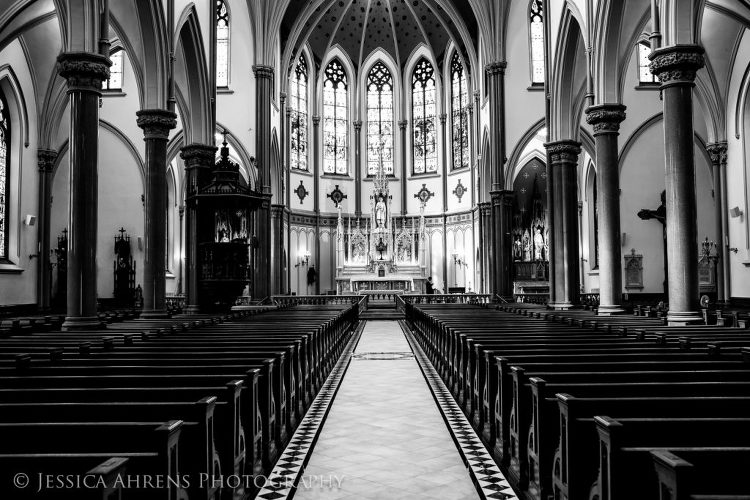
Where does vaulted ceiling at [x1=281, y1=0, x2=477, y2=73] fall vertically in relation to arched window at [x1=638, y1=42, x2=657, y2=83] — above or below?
above

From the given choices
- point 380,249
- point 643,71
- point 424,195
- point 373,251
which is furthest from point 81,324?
point 424,195

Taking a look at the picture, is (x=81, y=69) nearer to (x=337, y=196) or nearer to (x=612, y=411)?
(x=612, y=411)

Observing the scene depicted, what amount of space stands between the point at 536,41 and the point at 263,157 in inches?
541

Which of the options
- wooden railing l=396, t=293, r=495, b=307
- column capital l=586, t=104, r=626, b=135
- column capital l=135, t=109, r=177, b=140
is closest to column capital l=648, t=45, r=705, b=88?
column capital l=586, t=104, r=626, b=135

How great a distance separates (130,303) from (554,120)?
1748 centimetres

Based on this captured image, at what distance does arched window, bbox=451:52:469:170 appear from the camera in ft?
125

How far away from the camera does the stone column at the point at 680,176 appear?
448 inches

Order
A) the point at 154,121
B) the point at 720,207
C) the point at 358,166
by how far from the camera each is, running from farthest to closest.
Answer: the point at 358,166
the point at 720,207
the point at 154,121

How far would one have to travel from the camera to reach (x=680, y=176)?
11.6 meters

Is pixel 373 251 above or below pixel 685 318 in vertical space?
above

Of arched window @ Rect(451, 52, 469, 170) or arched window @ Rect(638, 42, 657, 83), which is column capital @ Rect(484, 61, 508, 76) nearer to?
arched window @ Rect(638, 42, 657, 83)

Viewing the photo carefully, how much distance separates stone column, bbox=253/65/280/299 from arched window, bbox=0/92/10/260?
965 cm

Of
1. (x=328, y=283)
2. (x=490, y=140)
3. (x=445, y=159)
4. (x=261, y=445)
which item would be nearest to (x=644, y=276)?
(x=490, y=140)

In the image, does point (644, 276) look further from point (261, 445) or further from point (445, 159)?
point (261, 445)
